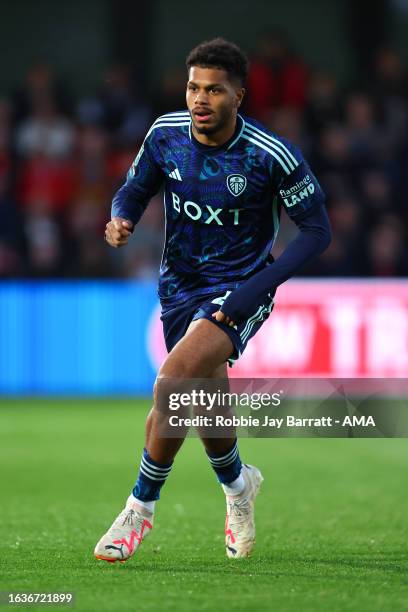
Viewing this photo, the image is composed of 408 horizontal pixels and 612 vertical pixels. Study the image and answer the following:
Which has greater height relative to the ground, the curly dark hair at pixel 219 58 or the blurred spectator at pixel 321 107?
the curly dark hair at pixel 219 58

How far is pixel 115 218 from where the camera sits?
5.57 m

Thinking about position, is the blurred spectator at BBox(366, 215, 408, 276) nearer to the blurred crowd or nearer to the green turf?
the blurred crowd

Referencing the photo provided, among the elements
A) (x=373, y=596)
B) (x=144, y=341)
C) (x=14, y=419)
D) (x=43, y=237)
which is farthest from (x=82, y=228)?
(x=373, y=596)

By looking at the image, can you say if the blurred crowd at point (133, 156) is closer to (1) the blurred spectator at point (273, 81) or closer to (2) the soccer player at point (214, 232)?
(1) the blurred spectator at point (273, 81)

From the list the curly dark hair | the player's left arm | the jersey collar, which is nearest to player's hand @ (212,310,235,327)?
the player's left arm

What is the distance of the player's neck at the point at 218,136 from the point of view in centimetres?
562

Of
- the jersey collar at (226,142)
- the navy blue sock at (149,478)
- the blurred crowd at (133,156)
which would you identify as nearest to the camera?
the navy blue sock at (149,478)

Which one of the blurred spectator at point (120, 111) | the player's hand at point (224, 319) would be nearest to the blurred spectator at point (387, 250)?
the blurred spectator at point (120, 111)

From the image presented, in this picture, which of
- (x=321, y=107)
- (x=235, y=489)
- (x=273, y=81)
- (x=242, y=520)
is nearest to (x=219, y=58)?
(x=235, y=489)

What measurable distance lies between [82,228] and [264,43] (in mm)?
3409

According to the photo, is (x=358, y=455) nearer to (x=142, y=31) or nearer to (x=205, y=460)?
(x=205, y=460)

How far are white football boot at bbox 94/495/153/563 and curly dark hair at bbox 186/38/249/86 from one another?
195cm

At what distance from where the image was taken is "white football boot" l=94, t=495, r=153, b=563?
5473 millimetres

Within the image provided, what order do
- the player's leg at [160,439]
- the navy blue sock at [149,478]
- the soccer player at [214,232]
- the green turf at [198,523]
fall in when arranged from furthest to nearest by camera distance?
→ the navy blue sock at [149,478], the soccer player at [214,232], the player's leg at [160,439], the green turf at [198,523]
